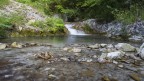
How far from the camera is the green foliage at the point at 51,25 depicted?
1560 cm

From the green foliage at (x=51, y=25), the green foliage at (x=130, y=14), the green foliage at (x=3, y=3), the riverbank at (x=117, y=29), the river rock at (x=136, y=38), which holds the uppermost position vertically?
the green foliage at (x=3, y=3)

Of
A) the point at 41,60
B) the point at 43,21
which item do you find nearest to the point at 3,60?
the point at 41,60

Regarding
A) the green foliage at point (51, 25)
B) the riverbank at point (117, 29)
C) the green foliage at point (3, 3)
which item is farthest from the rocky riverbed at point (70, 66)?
the green foliage at point (3, 3)

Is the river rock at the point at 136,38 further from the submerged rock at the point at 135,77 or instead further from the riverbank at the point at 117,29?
the submerged rock at the point at 135,77

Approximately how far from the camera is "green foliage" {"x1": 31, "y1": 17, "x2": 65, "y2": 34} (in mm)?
15602

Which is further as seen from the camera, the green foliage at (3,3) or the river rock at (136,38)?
the green foliage at (3,3)

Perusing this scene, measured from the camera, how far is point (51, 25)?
52.7ft

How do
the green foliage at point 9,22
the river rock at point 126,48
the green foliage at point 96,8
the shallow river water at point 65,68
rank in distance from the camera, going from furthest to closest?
the green foliage at point 96,8, the green foliage at point 9,22, the river rock at point 126,48, the shallow river water at point 65,68

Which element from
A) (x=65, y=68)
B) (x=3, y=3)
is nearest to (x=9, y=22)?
(x=3, y=3)

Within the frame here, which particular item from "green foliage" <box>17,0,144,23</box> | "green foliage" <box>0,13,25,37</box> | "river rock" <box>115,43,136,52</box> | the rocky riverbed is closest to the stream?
the rocky riverbed

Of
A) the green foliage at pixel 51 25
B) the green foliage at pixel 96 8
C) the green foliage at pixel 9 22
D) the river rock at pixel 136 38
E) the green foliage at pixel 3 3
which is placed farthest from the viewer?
the green foliage at pixel 3 3

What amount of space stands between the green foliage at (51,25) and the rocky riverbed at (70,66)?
238 inches

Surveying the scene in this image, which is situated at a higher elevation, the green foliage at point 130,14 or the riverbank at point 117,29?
the green foliage at point 130,14

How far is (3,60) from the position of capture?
7562mm
